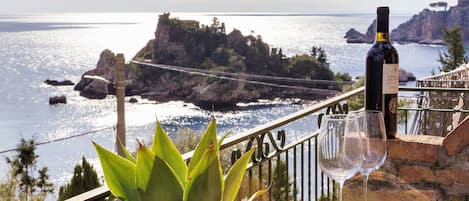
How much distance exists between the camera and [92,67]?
36000 millimetres

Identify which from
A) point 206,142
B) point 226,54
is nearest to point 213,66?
point 226,54

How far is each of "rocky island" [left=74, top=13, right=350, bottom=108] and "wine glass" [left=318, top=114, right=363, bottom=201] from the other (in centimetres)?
2691

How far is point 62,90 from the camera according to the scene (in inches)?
1406

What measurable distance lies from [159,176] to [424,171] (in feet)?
3.86

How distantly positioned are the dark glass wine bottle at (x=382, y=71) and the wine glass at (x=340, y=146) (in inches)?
16.7

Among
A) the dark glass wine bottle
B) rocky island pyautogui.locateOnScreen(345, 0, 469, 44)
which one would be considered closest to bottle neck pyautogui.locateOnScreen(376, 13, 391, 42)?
the dark glass wine bottle

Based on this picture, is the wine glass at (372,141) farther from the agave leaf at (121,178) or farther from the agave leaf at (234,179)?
the agave leaf at (121,178)

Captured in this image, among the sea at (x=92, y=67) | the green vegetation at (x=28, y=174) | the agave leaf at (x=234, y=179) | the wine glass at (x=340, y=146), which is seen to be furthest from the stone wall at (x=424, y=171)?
the sea at (x=92, y=67)

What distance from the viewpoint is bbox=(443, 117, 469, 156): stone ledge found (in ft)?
5.43

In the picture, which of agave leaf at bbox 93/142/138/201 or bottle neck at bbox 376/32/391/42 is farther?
bottle neck at bbox 376/32/391/42

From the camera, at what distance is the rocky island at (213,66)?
29.4 meters

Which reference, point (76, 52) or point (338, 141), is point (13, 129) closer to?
point (76, 52)

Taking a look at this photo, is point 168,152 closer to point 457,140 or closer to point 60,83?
point 457,140

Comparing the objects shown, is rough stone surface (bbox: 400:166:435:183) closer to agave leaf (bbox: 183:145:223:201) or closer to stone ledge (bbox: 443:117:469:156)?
stone ledge (bbox: 443:117:469:156)
